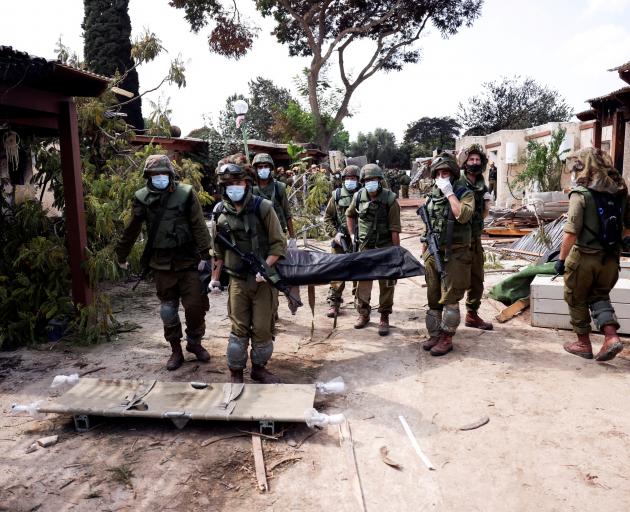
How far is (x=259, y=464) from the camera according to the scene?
10.8 ft

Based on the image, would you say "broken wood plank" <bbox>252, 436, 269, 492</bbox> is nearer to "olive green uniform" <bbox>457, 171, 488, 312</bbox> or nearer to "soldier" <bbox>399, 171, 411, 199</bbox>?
"olive green uniform" <bbox>457, 171, 488, 312</bbox>

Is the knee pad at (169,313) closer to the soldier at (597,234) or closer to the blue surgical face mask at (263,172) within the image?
the blue surgical face mask at (263,172)

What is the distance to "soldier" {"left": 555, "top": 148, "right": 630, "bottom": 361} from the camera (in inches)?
184

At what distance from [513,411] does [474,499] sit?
1216 mm

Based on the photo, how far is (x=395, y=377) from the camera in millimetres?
4711

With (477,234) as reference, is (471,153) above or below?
above

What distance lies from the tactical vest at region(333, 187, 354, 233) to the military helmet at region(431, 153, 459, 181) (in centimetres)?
176

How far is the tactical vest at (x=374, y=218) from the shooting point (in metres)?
5.87

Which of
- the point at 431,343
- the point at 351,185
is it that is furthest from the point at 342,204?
the point at 431,343

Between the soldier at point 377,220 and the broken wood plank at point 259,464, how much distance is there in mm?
2684

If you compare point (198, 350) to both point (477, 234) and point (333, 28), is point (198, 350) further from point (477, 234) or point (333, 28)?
point (333, 28)

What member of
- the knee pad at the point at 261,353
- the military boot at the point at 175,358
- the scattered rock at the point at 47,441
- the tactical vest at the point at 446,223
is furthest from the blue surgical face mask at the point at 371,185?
the scattered rock at the point at 47,441

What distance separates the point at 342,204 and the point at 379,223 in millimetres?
956

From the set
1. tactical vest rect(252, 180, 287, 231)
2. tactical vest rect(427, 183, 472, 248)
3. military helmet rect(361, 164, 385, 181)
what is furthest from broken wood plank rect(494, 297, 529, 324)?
tactical vest rect(252, 180, 287, 231)
